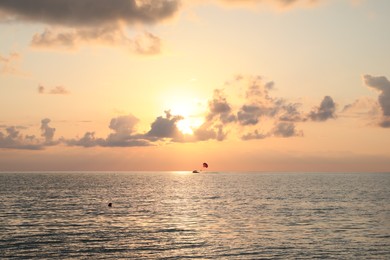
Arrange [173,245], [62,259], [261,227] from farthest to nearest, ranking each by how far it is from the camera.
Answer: [261,227], [173,245], [62,259]

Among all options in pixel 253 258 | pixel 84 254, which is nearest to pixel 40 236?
pixel 84 254

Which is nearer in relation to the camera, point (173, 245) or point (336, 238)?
point (173, 245)

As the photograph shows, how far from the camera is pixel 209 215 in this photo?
103062 millimetres

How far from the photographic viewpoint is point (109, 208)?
393ft

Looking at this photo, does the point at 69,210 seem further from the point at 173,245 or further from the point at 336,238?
the point at 336,238

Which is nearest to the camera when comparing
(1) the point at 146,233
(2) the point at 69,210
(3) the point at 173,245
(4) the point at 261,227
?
(3) the point at 173,245

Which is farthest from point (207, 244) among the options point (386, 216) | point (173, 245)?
point (386, 216)

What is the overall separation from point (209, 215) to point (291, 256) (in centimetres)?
4679

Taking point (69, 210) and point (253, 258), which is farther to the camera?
point (69, 210)

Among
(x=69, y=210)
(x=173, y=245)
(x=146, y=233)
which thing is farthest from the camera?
→ (x=69, y=210)

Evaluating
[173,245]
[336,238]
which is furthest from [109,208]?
[336,238]

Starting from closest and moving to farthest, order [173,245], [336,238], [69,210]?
[173,245] < [336,238] < [69,210]

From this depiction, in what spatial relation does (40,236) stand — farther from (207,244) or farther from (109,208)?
(109,208)

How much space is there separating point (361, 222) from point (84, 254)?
56.1 meters
